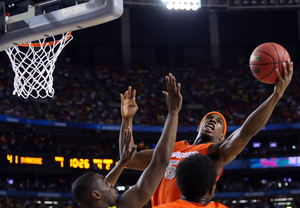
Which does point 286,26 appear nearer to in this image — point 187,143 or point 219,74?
point 219,74

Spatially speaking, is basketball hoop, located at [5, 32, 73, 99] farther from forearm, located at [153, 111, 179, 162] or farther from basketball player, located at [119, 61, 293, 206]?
forearm, located at [153, 111, 179, 162]

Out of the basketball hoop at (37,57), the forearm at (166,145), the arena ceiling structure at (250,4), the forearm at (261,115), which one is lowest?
the forearm at (166,145)

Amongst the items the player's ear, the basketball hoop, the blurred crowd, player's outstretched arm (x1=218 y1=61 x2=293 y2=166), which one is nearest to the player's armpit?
player's outstretched arm (x1=218 y1=61 x2=293 y2=166)

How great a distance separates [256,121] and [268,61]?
0.63m

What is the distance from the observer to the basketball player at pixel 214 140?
2615 millimetres

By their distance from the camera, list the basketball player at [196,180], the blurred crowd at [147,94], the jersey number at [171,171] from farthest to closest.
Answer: the blurred crowd at [147,94]
the jersey number at [171,171]
the basketball player at [196,180]

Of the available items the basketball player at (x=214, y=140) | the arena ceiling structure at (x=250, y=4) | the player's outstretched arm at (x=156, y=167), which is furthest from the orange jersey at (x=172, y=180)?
the arena ceiling structure at (x=250, y=4)

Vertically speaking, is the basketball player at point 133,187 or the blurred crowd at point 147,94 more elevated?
the blurred crowd at point 147,94

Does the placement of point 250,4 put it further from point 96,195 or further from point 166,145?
point 96,195

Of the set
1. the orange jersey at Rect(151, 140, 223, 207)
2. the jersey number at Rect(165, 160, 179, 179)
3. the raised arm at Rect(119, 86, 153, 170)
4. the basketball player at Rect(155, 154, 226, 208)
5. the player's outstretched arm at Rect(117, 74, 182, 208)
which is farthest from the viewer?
the raised arm at Rect(119, 86, 153, 170)

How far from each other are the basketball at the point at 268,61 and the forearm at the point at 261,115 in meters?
0.27

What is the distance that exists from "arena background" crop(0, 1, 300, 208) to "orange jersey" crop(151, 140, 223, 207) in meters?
13.6

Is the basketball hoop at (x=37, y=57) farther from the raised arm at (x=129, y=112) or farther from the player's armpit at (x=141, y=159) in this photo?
the player's armpit at (x=141, y=159)

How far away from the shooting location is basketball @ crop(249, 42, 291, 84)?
2900 millimetres
